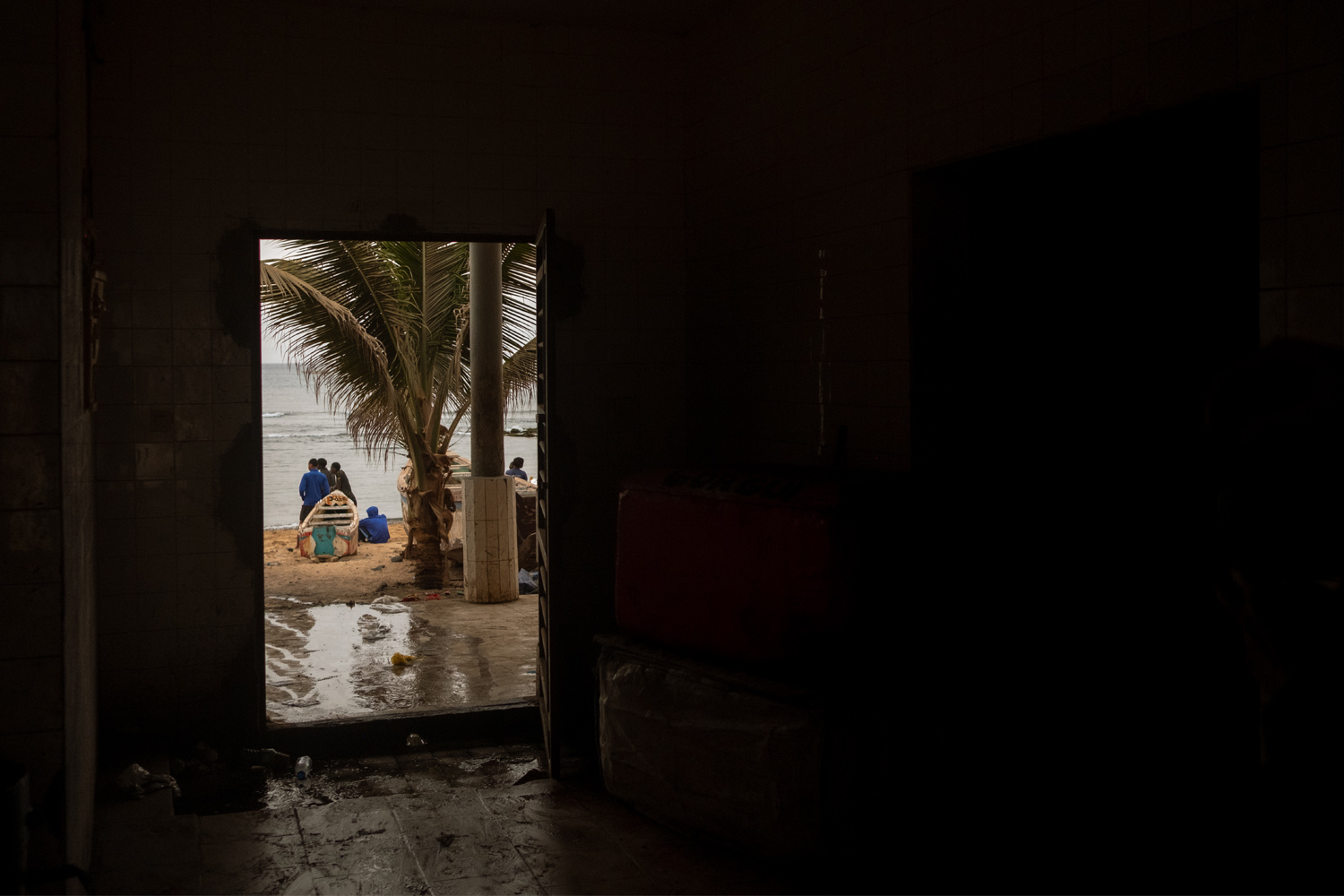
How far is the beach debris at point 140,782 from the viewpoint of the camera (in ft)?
13.1

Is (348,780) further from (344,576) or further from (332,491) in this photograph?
(332,491)

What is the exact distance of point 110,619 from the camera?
14.6 feet

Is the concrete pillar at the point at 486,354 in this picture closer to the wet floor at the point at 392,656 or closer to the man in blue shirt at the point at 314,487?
the wet floor at the point at 392,656

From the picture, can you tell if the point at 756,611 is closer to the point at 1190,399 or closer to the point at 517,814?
the point at 517,814

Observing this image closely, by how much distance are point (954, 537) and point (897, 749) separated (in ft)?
2.49

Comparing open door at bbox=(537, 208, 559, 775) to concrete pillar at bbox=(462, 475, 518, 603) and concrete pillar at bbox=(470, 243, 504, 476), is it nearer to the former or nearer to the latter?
concrete pillar at bbox=(462, 475, 518, 603)

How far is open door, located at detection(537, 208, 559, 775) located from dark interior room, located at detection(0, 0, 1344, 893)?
0.05 metres

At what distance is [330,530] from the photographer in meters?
11.0

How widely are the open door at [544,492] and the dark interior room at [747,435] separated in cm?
5

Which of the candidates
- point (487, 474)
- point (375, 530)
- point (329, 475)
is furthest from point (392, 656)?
point (329, 475)

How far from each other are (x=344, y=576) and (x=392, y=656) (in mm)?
3729

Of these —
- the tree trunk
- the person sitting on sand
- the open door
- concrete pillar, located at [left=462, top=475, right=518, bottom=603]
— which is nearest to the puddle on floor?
the open door

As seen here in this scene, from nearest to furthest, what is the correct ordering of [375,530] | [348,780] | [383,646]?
[348,780], [383,646], [375,530]

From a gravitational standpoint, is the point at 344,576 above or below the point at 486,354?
below
